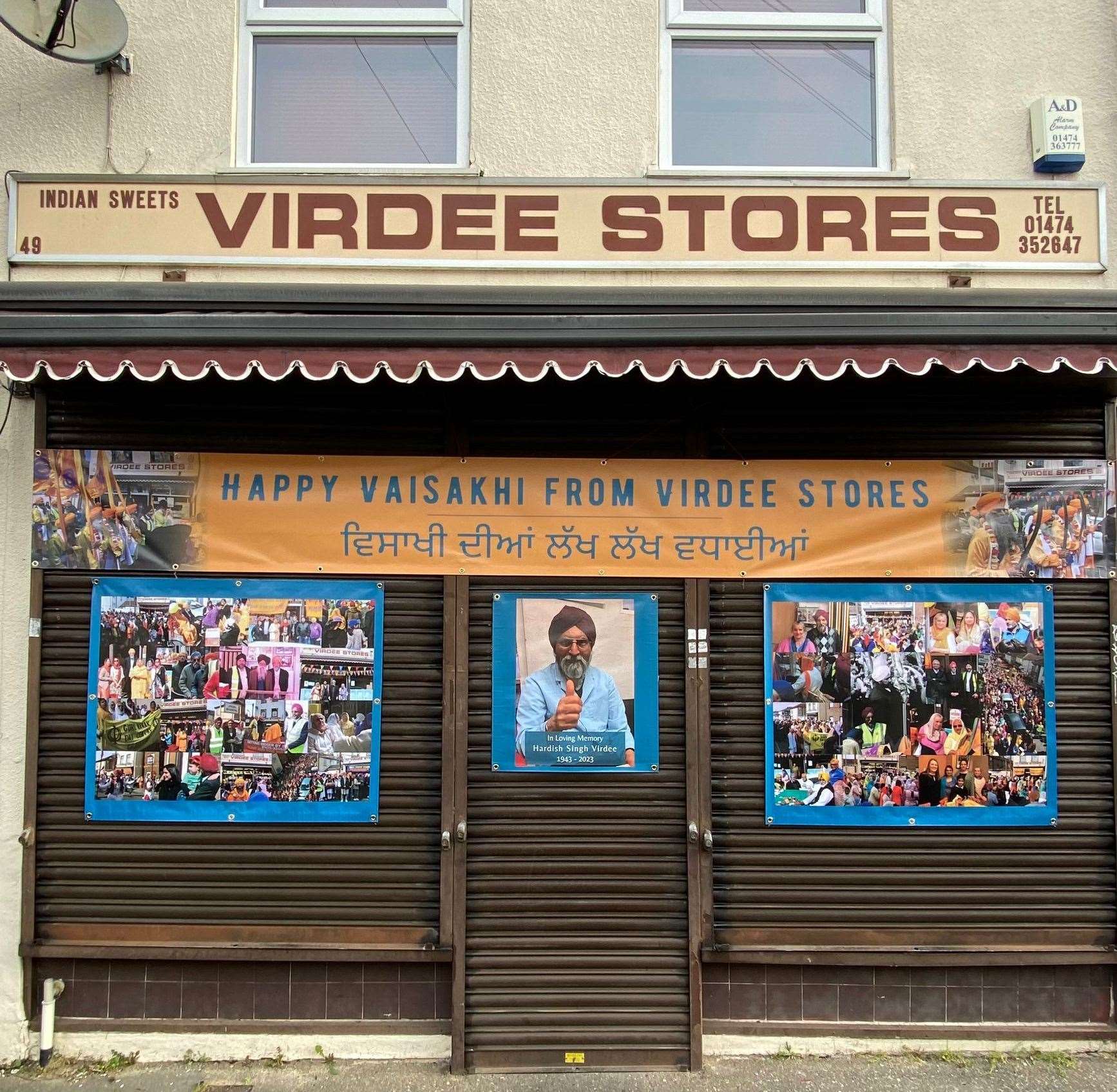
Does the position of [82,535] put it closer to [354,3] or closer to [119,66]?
[119,66]

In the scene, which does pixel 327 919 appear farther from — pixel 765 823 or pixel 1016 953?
pixel 1016 953

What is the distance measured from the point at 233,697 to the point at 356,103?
3.60m

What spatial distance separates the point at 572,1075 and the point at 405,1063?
36.3 inches

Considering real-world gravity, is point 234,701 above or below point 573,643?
below

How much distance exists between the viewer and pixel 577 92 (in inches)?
186

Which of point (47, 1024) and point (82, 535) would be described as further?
point (82, 535)

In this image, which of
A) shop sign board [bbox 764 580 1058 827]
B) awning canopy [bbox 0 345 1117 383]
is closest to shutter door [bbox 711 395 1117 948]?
shop sign board [bbox 764 580 1058 827]

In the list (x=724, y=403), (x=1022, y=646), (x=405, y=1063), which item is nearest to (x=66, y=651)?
(x=405, y=1063)

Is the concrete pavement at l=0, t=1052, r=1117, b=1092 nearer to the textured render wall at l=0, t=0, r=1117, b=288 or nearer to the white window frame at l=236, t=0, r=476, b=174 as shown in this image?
the textured render wall at l=0, t=0, r=1117, b=288

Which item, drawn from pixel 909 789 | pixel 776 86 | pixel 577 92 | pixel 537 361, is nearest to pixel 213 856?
pixel 537 361

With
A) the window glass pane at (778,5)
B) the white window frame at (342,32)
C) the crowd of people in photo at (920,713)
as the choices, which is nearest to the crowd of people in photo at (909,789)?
the crowd of people in photo at (920,713)

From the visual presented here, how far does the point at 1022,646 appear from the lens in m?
4.63

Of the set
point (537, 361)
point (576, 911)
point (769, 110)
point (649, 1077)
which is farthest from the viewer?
point (769, 110)

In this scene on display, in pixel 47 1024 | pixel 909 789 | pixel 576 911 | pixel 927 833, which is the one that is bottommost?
pixel 47 1024
